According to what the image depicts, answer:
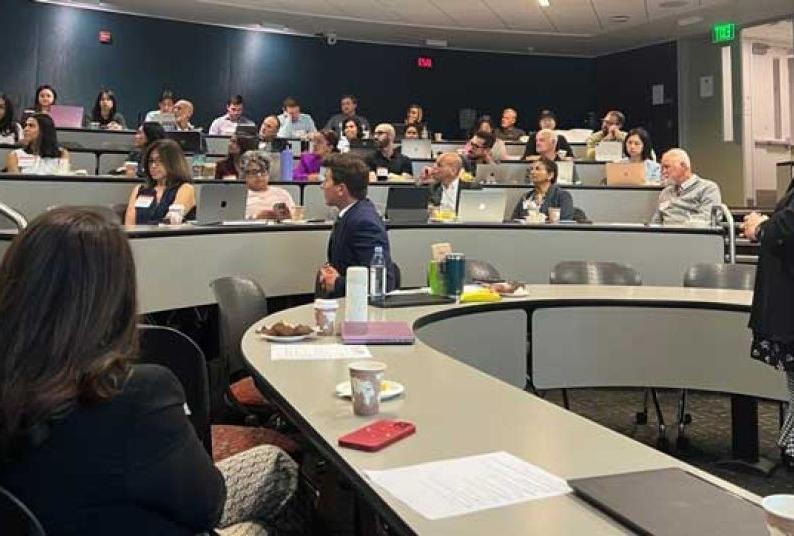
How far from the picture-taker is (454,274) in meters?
3.22

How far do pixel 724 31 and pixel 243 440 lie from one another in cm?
1052

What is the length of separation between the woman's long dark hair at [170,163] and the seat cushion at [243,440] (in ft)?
8.60

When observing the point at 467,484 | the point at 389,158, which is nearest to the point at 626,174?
the point at 389,158

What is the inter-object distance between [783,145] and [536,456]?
11.7 metres

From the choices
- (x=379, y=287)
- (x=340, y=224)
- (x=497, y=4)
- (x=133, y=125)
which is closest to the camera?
(x=379, y=287)

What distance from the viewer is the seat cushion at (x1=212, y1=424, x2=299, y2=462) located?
2.26 meters

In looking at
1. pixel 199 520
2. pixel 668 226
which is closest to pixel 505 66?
pixel 668 226

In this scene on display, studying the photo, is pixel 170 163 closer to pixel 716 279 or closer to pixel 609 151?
pixel 716 279

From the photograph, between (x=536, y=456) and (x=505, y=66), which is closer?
(x=536, y=456)

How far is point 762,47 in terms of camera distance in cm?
1136

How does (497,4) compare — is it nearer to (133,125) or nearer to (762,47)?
(762,47)

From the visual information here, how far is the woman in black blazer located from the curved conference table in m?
0.56

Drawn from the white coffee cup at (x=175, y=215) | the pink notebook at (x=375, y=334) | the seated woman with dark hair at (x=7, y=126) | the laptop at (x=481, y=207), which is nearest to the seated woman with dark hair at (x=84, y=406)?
the pink notebook at (x=375, y=334)

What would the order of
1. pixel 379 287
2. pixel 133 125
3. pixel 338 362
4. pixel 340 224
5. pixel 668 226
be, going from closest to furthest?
pixel 338 362 < pixel 379 287 < pixel 340 224 < pixel 668 226 < pixel 133 125
